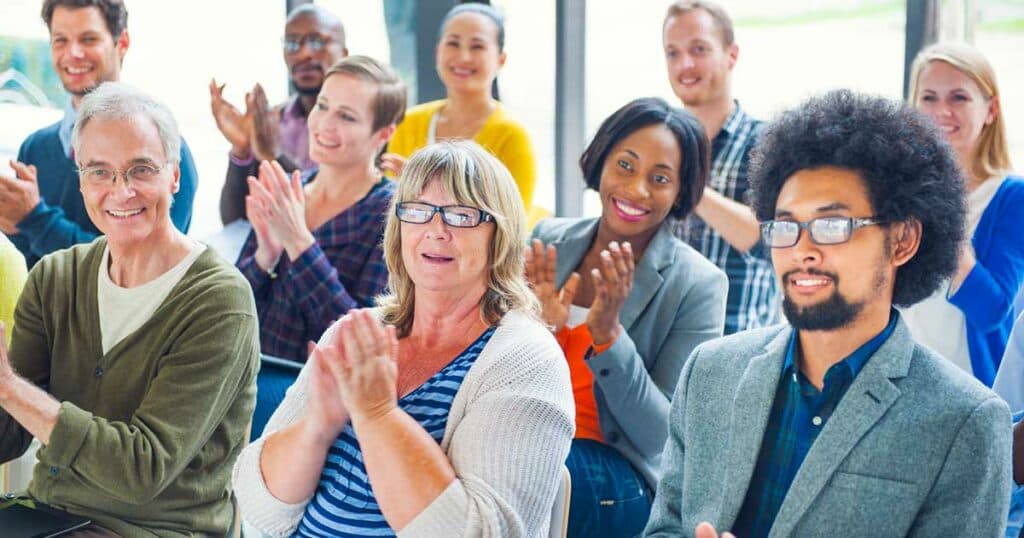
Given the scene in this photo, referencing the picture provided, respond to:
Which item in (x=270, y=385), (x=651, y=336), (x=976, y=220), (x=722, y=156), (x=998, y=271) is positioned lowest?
(x=270, y=385)

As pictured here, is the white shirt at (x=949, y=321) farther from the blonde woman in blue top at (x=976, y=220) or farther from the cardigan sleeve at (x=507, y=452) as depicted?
the cardigan sleeve at (x=507, y=452)

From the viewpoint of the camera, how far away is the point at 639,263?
2.71 m

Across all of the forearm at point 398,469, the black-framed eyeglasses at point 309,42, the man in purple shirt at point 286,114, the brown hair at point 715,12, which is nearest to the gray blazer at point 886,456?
the forearm at point 398,469

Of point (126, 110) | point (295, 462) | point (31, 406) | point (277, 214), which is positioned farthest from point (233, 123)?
point (295, 462)

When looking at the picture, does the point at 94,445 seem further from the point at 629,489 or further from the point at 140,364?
the point at 629,489

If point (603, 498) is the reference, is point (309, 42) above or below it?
above

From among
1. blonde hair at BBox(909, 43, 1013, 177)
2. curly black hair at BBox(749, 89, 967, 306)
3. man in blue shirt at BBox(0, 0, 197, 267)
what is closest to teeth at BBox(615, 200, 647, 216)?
blonde hair at BBox(909, 43, 1013, 177)

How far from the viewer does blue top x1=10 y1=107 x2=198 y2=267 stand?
293 cm

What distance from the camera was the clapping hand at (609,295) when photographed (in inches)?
94.8

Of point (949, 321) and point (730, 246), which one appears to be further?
point (730, 246)

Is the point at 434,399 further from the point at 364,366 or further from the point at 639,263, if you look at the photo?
the point at 639,263

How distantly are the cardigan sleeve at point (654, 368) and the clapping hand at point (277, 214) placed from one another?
34.6 inches

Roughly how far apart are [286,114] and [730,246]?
1.62 m

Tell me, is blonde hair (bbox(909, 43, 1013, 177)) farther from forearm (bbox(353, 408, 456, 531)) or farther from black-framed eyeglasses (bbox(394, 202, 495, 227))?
forearm (bbox(353, 408, 456, 531))
